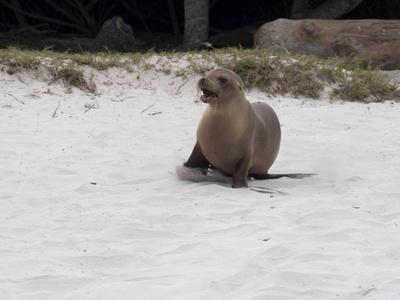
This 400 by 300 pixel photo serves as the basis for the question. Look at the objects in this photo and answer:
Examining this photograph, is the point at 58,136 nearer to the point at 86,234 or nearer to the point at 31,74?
the point at 31,74

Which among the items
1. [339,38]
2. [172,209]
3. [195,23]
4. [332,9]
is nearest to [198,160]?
[172,209]

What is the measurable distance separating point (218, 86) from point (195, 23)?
637 centimetres

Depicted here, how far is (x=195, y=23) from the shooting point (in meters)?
10.6

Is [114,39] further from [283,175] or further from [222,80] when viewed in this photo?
[222,80]

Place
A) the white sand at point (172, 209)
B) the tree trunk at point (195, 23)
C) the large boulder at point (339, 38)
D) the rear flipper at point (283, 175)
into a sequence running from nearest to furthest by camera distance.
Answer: the white sand at point (172, 209)
the rear flipper at point (283, 175)
the large boulder at point (339, 38)
the tree trunk at point (195, 23)

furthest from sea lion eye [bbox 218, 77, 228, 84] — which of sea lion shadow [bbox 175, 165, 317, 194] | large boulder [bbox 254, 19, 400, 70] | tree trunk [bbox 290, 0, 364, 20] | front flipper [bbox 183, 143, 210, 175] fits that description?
tree trunk [bbox 290, 0, 364, 20]

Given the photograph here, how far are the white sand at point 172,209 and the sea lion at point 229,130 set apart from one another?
0.59 feet

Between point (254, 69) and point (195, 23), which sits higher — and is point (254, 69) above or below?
below

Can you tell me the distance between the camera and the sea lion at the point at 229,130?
175 inches

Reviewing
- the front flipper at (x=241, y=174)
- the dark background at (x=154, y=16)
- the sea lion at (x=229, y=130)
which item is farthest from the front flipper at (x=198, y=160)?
the dark background at (x=154, y=16)

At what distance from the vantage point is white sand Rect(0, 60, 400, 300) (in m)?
2.81

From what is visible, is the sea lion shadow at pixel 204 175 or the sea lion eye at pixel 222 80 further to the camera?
the sea lion shadow at pixel 204 175

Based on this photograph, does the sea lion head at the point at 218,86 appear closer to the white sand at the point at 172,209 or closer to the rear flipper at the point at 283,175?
the white sand at the point at 172,209

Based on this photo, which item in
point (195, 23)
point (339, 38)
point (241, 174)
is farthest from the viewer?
point (195, 23)
